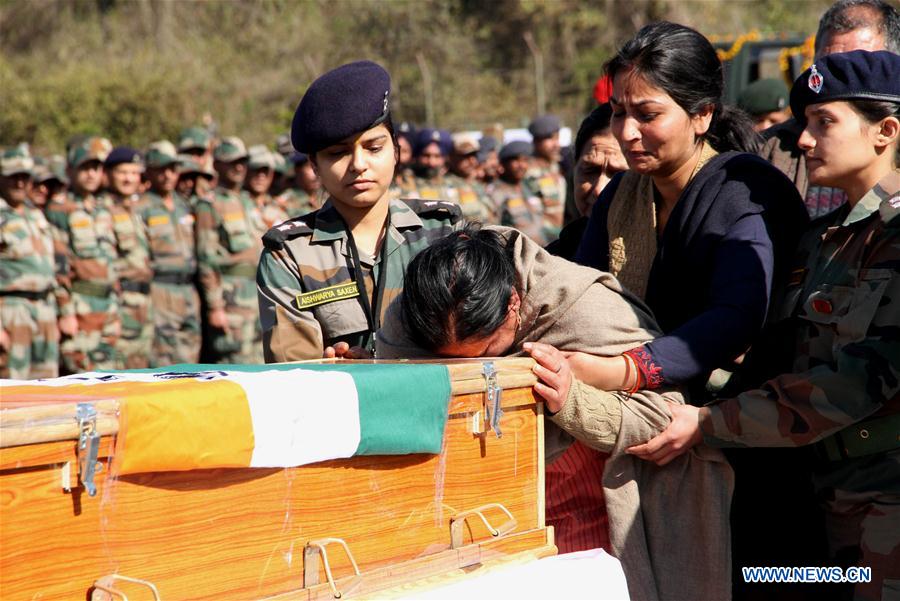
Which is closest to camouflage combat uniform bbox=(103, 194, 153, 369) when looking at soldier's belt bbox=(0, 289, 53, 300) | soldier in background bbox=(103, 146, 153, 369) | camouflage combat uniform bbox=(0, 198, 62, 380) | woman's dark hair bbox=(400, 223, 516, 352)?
soldier in background bbox=(103, 146, 153, 369)

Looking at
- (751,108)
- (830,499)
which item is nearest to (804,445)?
(830,499)

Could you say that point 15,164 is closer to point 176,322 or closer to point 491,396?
point 176,322

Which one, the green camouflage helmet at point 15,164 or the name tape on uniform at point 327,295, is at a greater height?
the name tape on uniform at point 327,295

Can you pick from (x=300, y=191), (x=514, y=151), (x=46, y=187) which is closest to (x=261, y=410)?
(x=46, y=187)

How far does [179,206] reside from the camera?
35.0 feet

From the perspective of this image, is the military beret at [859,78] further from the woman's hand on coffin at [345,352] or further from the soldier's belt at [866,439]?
the woman's hand on coffin at [345,352]

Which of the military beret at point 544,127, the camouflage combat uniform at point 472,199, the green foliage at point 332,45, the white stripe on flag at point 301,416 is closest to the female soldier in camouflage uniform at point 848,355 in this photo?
the white stripe on flag at point 301,416

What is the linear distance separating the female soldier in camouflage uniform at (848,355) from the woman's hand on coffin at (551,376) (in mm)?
247

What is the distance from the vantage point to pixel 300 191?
42.0 ft

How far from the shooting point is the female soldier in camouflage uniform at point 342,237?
3156mm

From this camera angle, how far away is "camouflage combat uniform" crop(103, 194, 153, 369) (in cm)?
1041

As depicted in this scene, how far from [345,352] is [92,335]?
25.0 ft

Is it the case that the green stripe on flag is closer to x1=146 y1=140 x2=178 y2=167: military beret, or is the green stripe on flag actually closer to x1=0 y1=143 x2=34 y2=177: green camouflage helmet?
x1=0 y1=143 x2=34 y2=177: green camouflage helmet

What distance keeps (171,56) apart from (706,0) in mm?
13979
